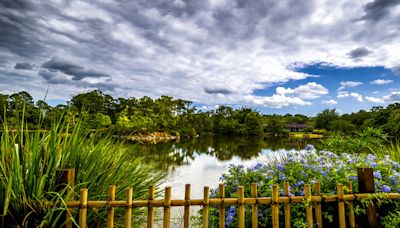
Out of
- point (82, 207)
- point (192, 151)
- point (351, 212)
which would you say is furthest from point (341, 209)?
point (192, 151)

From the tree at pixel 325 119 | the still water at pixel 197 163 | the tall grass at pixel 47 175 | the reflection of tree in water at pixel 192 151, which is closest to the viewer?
the tall grass at pixel 47 175

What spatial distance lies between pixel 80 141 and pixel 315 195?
2322 millimetres

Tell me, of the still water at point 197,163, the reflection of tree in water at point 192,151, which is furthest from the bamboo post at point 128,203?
the reflection of tree in water at point 192,151

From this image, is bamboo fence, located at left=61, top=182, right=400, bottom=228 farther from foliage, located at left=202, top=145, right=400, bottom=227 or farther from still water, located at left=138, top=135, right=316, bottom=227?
still water, located at left=138, top=135, right=316, bottom=227

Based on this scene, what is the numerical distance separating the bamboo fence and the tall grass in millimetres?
167

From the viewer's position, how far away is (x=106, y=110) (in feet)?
137

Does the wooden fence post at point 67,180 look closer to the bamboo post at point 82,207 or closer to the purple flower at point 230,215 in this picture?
the bamboo post at point 82,207

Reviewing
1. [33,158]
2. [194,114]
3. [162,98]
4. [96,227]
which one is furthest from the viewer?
[194,114]

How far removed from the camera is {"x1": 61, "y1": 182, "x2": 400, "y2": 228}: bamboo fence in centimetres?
209

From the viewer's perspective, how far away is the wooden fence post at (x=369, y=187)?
8.04 feet

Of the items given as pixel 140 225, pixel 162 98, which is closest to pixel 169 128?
pixel 162 98

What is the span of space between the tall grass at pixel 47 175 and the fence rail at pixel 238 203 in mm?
167

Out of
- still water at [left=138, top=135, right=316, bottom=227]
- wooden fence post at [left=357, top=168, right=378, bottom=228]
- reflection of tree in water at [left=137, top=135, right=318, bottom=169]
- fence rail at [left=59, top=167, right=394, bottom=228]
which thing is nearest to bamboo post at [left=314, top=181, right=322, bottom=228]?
fence rail at [left=59, top=167, right=394, bottom=228]

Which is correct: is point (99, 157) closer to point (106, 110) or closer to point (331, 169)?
point (331, 169)
